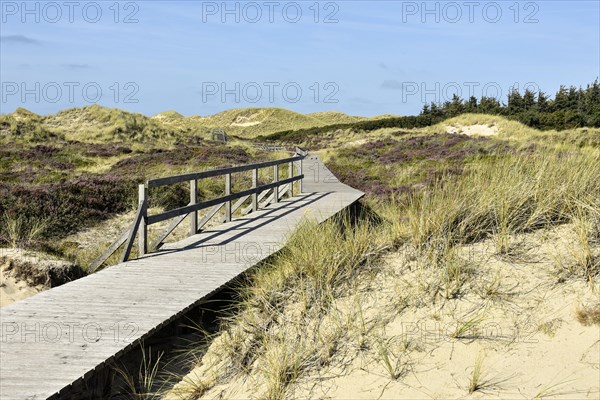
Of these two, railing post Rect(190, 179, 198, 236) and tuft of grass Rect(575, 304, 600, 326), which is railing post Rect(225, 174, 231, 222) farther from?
tuft of grass Rect(575, 304, 600, 326)

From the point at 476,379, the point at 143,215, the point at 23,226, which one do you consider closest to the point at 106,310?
the point at 143,215

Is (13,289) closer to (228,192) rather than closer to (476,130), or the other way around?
(228,192)

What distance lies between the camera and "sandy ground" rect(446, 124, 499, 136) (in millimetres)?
48094

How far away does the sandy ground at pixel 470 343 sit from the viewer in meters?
4.67

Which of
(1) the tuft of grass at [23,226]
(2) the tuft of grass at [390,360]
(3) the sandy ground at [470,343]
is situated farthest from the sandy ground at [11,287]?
(2) the tuft of grass at [390,360]

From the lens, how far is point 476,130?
164ft

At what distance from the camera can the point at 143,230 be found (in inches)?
353

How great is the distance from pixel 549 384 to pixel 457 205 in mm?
2922

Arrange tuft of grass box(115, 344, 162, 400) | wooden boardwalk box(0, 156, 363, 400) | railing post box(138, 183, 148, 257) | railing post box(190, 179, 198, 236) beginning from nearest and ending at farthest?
wooden boardwalk box(0, 156, 363, 400) < tuft of grass box(115, 344, 162, 400) < railing post box(138, 183, 148, 257) < railing post box(190, 179, 198, 236)

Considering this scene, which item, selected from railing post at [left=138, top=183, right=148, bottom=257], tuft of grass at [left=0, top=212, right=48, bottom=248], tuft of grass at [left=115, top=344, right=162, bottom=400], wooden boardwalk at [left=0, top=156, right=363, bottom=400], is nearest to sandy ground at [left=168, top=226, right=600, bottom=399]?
tuft of grass at [left=115, top=344, right=162, bottom=400]

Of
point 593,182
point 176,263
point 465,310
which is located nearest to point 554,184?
point 593,182

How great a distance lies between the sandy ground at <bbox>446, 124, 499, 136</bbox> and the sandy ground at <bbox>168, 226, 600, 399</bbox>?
43081 millimetres

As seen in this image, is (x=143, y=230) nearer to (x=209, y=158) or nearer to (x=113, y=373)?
(x=113, y=373)

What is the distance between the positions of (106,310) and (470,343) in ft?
11.9
